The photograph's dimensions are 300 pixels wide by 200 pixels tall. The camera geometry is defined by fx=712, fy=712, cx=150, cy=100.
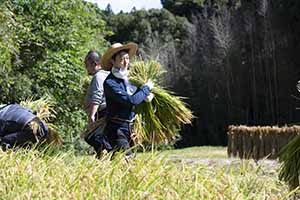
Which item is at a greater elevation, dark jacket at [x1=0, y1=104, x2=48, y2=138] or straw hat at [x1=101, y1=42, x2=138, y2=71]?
straw hat at [x1=101, y1=42, x2=138, y2=71]

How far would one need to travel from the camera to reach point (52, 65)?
13922 mm

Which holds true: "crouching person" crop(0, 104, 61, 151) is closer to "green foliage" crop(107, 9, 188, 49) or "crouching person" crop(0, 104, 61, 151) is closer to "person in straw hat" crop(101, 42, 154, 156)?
"person in straw hat" crop(101, 42, 154, 156)

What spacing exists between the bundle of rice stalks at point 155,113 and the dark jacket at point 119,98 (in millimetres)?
1046

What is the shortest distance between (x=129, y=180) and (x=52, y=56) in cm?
1027

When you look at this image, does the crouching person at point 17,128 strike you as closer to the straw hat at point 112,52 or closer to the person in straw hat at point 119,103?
the person in straw hat at point 119,103

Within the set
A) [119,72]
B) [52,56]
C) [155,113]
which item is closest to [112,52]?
[119,72]

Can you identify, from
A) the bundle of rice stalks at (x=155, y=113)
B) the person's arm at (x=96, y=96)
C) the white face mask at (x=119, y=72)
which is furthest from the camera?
the bundle of rice stalks at (x=155, y=113)

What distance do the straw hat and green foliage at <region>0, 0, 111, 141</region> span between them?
6241mm

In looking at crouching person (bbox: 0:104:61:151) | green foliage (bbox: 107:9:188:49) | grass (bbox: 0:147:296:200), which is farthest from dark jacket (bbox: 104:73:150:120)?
green foliage (bbox: 107:9:188:49)

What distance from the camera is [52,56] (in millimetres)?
13852

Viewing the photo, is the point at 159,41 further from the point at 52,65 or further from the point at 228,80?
the point at 52,65

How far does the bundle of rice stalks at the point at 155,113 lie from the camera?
7.34m

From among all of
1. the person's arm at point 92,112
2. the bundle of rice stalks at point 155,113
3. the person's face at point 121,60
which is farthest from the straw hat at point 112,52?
the bundle of rice stalks at point 155,113

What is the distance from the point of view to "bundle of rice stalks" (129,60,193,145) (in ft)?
A: 24.1
